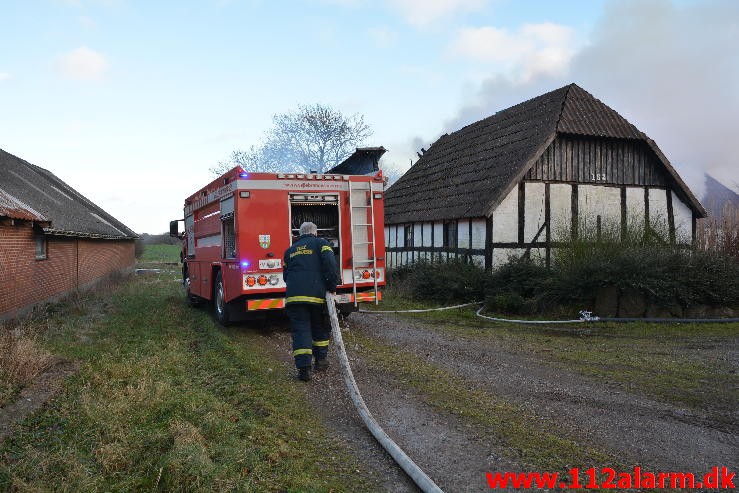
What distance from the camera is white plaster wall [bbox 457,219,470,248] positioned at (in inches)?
645

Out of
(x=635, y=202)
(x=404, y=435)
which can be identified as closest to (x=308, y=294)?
(x=404, y=435)

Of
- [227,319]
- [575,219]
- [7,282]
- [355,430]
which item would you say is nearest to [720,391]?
[355,430]

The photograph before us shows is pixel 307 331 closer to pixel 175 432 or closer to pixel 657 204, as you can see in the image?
pixel 175 432

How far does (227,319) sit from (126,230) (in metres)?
23.9

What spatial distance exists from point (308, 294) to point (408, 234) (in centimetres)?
1407

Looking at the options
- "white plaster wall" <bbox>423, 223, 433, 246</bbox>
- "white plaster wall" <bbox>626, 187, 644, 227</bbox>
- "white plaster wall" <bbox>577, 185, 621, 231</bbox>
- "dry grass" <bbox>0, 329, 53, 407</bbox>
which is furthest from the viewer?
"white plaster wall" <bbox>423, 223, 433, 246</bbox>

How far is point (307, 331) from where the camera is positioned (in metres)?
6.64

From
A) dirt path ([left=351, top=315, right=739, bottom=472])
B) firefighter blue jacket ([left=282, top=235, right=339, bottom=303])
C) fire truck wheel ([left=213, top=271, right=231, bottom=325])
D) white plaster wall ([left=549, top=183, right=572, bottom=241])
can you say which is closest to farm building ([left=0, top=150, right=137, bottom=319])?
fire truck wheel ([left=213, top=271, right=231, bottom=325])

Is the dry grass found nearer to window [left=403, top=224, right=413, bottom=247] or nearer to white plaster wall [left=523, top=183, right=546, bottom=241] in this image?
white plaster wall [left=523, top=183, right=546, bottom=241]

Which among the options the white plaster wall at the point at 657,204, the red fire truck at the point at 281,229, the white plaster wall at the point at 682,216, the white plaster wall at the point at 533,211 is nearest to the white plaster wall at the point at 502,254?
the white plaster wall at the point at 533,211

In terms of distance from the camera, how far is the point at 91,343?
29.0 ft

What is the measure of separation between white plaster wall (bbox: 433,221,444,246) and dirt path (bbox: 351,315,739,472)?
9731mm

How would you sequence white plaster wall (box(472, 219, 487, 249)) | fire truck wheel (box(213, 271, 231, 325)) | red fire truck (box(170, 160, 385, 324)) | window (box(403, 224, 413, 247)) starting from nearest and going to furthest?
red fire truck (box(170, 160, 385, 324))
fire truck wheel (box(213, 271, 231, 325))
white plaster wall (box(472, 219, 487, 249))
window (box(403, 224, 413, 247))

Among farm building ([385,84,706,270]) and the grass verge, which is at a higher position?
farm building ([385,84,706,270])
